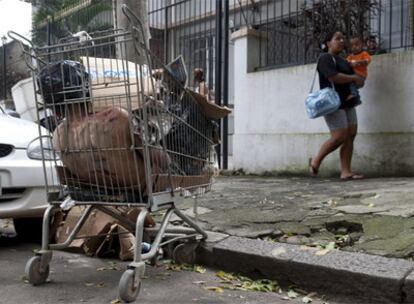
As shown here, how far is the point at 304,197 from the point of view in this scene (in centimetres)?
554

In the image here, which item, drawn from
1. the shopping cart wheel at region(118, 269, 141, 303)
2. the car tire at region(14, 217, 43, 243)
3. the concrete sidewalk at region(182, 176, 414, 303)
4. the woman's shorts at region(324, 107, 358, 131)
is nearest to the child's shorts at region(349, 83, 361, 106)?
the woman's shorts at region(324, 107, 358, 131)

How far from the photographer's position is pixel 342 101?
671 cm

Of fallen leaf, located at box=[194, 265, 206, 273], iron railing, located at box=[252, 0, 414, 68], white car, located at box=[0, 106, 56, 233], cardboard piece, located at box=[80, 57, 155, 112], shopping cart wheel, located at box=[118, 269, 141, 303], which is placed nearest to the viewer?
shopping cart wheel, located at box=[118, 269, 141, 303]

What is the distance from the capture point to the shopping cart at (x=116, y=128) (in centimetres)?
330

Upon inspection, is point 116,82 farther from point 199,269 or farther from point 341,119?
point 341,119

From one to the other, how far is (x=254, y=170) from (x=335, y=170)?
4.73 ft

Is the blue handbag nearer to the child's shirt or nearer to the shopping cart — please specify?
the child's shirt

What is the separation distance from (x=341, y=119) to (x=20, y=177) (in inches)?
150

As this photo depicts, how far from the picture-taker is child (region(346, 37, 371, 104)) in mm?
6776

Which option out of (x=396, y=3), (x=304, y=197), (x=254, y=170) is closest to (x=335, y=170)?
(x=254, y=170)

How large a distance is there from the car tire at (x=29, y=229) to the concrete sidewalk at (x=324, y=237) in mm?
1459

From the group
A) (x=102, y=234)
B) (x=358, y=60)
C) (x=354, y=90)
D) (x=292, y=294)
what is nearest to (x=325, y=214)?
(x=292, y=294)

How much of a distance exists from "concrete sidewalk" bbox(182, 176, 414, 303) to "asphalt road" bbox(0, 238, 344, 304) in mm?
188

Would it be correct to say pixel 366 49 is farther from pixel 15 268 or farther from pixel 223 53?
pixel 15 268
